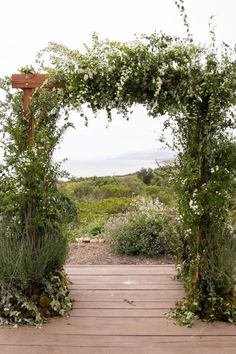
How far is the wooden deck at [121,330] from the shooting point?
10.2 ft

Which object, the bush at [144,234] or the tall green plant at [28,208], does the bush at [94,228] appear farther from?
the tall green plant at [28,208]

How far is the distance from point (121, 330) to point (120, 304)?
0.58m

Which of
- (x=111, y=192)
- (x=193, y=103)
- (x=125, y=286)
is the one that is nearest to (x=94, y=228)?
(x=111, y=192)

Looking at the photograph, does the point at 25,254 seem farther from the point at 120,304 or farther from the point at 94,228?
the point at 94,228

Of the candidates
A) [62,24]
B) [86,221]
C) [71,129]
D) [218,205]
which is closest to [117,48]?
[71,129]

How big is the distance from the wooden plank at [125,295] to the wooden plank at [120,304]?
0.07 m

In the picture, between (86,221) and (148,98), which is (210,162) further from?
(86,221)

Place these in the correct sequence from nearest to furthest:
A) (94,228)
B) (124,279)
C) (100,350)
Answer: (100,350) → (124,279) → (94,228)

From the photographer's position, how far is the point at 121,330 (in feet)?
11.3

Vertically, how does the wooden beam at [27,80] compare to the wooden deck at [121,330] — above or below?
above

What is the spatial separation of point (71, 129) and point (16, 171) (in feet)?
2.01

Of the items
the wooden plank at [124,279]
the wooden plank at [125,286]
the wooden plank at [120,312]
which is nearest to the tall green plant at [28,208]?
the wooden plank at [120,312]

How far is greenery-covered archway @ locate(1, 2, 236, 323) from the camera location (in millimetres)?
3543

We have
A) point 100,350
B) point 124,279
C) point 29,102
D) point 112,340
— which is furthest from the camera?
point 124,279
